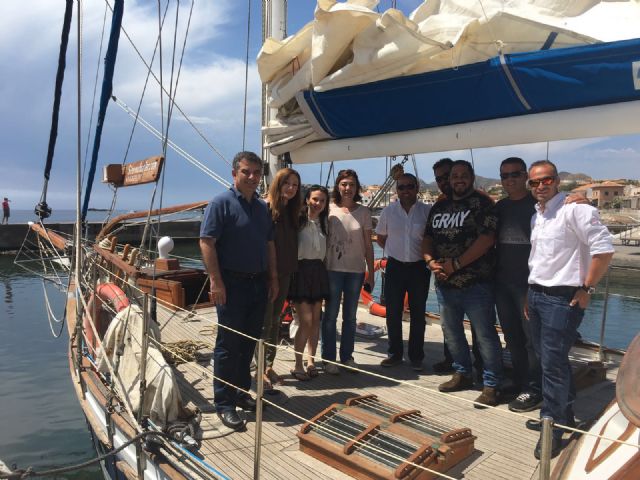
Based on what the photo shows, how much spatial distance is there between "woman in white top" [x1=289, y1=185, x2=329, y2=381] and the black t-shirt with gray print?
93 centimetres

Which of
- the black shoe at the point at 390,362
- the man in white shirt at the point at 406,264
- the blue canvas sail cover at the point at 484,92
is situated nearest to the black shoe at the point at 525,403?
the man in white shirt at the point at 406,264

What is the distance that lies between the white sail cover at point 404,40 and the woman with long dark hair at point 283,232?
0.71m

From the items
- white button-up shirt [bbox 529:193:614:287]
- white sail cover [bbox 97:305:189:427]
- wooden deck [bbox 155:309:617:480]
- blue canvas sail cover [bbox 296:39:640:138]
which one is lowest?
wooden deck [bbox 155:309:617:480]

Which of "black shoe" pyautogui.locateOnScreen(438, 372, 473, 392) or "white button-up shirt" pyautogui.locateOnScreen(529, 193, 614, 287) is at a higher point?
"white button-up shirt" pyautogui.locateOnScreen(529, 193, 614, 287)

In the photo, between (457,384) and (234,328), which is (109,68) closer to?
(234,328)

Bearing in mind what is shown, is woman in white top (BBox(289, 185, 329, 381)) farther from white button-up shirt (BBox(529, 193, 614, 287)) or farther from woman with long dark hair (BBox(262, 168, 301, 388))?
white button-up shirt (BBox(529, 193, 614, 287))

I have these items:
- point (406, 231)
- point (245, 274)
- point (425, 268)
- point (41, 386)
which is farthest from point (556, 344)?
point (41, 386)

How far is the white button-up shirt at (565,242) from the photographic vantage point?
2.63m

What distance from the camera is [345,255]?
4.15m

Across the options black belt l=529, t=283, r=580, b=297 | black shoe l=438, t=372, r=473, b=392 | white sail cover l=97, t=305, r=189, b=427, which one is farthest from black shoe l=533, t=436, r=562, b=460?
white sail cover l=97, t=305, r=189, b=427

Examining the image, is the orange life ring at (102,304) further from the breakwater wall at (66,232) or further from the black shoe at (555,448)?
the breakwater wall at (66,232)

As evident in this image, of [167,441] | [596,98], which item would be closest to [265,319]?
[167,441]

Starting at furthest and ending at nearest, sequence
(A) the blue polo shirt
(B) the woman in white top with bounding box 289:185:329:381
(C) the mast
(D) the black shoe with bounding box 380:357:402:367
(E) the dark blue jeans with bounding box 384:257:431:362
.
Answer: (C) the mast
(D) the black shoe with bounding box 380:357:402:367
(E) the dark blue jeans with bounding box 384:257:431:362
(B) the woman in white top with bounding box 289:185:329:381
(A) the blue polo shirt

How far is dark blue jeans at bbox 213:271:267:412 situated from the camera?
128 inches
